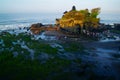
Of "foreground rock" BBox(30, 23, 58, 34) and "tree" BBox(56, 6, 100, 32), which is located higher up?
"tree" BBox(56, 6, 100, 32)

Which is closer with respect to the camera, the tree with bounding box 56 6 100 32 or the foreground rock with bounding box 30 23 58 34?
the tree with bounding box 56 6 100 32

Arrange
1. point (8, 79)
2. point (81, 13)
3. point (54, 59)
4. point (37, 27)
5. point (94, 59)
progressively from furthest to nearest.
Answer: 1. point (37, 27)
2. point (81, 13)
3. point (94, 59)
4. point (54, 59)
5. point (8, 79)

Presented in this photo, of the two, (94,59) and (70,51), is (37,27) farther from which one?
(94,59)

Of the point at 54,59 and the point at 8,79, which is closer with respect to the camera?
the point at 8,79

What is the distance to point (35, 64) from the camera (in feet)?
85.6

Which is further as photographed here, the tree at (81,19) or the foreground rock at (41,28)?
the foreground rock at (41,28)

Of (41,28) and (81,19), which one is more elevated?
(81,19)

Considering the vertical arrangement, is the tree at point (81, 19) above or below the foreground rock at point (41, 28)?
above

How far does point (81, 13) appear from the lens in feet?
200

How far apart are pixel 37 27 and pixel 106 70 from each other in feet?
188

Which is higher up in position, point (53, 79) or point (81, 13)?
point (81, 13)

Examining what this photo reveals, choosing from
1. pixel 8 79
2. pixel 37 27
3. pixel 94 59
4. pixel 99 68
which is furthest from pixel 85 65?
pixel 37 27

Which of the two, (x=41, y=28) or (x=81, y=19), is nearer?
(x=81, y=19)

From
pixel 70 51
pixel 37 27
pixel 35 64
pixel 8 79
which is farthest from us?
pixel 37 27
